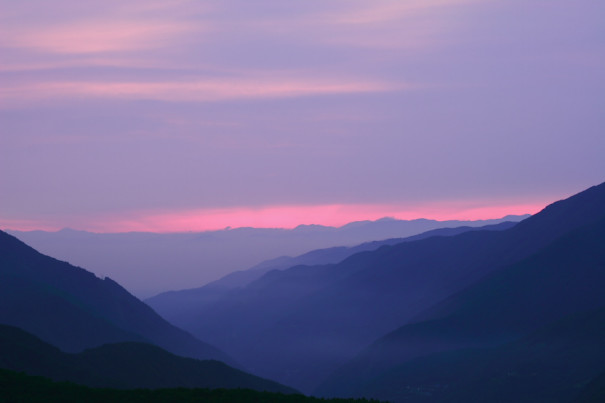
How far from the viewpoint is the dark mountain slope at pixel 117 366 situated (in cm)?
13450

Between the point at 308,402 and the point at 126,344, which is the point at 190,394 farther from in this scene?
the point at 126,344

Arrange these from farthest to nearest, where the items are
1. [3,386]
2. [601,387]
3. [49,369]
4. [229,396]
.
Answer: [601,387], [49,369], [229,396], [3,386]

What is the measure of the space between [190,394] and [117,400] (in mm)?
8837

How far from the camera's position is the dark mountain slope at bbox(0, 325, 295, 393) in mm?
134500

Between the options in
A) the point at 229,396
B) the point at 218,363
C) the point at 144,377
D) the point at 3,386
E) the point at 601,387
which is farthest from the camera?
the point at 218,363

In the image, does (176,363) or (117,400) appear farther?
(176,363)

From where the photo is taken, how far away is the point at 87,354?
166 metres

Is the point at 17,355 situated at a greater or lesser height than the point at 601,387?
greater

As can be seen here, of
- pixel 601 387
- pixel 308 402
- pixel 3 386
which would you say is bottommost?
pixel 601 387

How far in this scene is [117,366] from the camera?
166 meters

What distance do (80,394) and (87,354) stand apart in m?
85.6

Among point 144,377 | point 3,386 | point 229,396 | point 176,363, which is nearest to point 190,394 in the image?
point 229,396

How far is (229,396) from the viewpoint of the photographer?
291 ft

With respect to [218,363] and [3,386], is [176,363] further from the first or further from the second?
[3,386]
